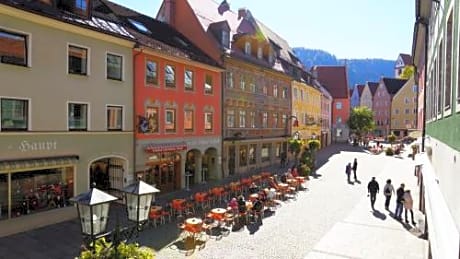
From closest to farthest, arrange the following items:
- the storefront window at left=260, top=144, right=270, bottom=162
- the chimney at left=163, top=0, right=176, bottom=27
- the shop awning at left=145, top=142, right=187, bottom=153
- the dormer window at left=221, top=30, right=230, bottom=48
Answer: the shop awning at left=145, top=142, right=187, bottom=153
the dormer window at left=221, top=30, right=230, bottom=48
the chimney at left=163, top=0, right=176, bottom=27
the storefront window at left=260, top=144, right=270, bottom=162

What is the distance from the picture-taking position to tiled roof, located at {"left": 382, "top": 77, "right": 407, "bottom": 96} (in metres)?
94.3

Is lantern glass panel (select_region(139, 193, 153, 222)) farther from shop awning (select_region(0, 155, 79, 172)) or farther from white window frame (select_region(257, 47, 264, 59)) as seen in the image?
white window frame (select_region(257, 47, 264, 59))

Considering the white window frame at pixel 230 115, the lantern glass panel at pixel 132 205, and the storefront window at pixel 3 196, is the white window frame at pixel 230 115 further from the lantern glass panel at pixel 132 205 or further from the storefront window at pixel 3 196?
the lantern glass panel at pixel 132 205

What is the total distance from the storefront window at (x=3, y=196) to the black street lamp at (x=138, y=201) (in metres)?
9.98

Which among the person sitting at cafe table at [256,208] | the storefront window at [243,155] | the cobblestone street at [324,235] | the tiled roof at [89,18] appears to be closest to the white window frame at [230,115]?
the storefront window at [243,155]

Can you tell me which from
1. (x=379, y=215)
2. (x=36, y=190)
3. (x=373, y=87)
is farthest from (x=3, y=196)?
(x=373, y=87)

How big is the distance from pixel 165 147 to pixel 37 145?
834 cm

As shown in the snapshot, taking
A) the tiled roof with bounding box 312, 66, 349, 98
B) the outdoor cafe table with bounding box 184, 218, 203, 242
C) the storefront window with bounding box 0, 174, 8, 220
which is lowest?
the outdoor cafe table with bounding box 184, 218, 203, 242

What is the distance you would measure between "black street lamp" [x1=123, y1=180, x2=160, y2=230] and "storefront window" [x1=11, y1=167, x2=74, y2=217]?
33.5ft

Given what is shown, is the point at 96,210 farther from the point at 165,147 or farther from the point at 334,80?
the point at 334,80

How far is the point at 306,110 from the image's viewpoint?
50.6 m

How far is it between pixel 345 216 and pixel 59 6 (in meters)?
16.6

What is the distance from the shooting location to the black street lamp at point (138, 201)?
291 inches

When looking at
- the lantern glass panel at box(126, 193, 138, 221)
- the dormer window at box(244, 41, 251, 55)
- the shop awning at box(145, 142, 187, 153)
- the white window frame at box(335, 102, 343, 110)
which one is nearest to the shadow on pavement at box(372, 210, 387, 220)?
the shop awning at box(145, 142, 187, 153)
